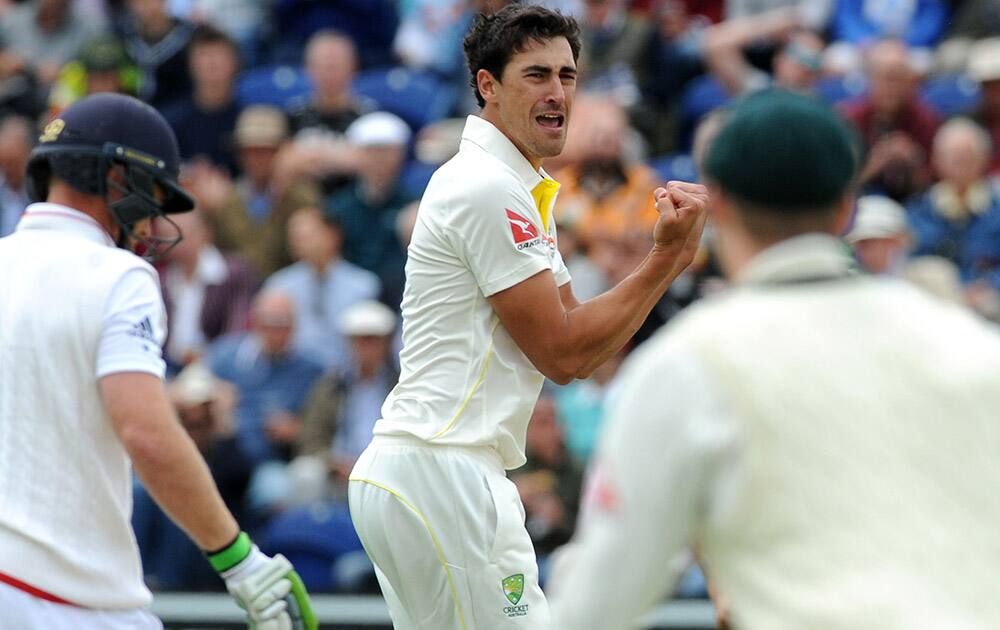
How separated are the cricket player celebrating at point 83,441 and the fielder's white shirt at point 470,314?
31.7 inches

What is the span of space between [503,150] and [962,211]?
5616 mm

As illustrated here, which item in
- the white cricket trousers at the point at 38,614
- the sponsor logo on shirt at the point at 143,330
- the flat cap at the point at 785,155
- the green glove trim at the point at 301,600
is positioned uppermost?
the flat cap at the point at 785,155

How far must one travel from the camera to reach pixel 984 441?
282cm

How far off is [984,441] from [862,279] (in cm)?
40

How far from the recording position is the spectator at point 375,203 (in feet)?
36.9

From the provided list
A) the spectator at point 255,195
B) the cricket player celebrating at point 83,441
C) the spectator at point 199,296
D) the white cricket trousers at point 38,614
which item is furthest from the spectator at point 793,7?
the white cricket trousers at point 38,614

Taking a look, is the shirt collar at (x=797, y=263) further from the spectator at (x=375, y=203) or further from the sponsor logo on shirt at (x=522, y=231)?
the spectator at (x=375, y=203)

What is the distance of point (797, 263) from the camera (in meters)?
2.93

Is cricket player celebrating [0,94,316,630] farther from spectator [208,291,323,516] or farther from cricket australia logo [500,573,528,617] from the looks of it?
spectator [208,291,323,516]

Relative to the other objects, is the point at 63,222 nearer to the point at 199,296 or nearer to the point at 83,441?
the point at 83,441

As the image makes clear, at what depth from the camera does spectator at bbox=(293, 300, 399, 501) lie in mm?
9891

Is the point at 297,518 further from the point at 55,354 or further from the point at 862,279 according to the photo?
the point at 862,279

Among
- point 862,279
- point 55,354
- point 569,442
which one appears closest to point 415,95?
point 569,442

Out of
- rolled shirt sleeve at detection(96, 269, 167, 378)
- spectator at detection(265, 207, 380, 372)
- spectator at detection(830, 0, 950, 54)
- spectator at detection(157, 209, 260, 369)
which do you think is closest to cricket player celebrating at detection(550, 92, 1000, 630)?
rolled shirt sleeve at detection(96, 269, 167, 378)
